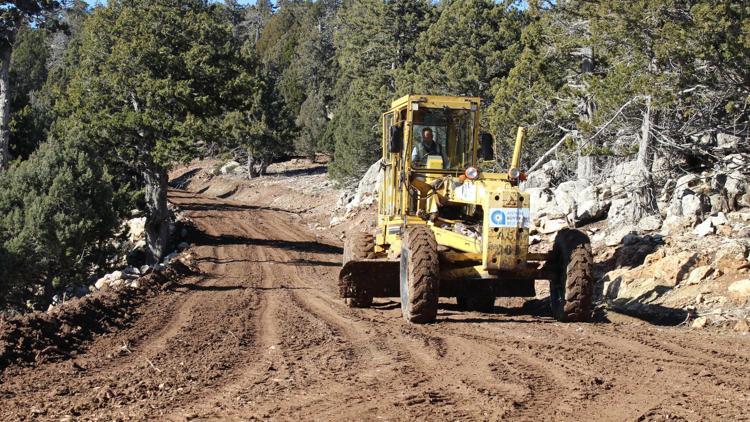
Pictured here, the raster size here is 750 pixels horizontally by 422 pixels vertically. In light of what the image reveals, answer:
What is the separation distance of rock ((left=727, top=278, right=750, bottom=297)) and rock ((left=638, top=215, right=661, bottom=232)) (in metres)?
4.41

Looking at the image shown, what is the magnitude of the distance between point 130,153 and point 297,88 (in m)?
57.9

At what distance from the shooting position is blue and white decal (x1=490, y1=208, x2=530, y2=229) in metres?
10.1

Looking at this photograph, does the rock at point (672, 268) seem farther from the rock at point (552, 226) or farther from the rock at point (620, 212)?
the rock at point (552, 226)

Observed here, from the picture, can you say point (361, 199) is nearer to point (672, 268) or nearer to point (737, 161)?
point (737, 161)

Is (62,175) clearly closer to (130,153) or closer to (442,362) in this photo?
(130,153)

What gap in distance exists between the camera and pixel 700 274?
12461 mm

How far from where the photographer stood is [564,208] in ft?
62.9

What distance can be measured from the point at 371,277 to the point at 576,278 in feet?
10.7

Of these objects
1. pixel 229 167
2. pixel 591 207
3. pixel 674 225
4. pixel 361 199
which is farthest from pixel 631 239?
pixel 229 167

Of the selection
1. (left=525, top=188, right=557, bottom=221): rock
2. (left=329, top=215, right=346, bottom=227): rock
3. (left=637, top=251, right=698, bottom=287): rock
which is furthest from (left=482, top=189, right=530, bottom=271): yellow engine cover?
(left=329, top=215, right=346, bottom=227): rock

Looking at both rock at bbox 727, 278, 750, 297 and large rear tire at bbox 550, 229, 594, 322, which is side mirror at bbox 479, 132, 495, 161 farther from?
rock at bbox 727, 278, 750, 297

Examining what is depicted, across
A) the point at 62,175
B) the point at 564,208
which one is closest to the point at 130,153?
the point at 62,175

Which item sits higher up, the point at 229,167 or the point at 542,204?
the point at 229,167

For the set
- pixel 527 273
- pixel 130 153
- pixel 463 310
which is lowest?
pixel 463 310
